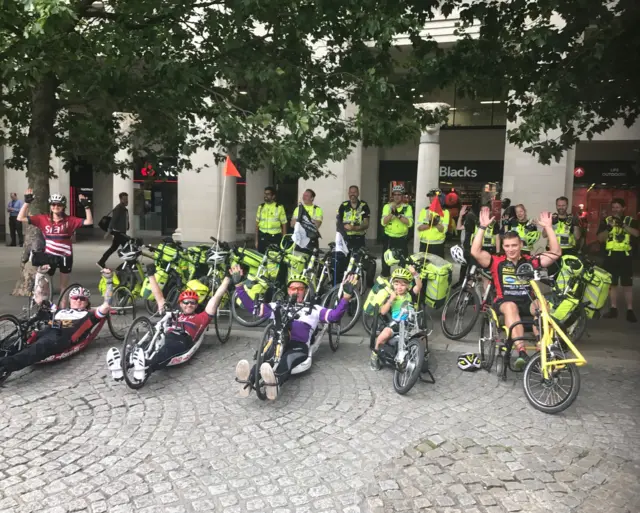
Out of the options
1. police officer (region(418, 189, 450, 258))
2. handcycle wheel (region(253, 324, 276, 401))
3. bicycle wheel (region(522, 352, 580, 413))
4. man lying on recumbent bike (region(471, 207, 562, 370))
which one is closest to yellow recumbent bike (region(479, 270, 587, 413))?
bicycle wheel (region(522, 352, 580, 413))

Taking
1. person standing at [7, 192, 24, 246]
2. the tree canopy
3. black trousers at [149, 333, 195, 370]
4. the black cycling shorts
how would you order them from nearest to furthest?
1. black trousers at [149, 333, 195, 370]
2. the tree canopy
3. the black cycling shorts
4. person standing at [7, 192, 24, 246]

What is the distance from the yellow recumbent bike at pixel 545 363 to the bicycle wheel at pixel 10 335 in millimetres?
4990

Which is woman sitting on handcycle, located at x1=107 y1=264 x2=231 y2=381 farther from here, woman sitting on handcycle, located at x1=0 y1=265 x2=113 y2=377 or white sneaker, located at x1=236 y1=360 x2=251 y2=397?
white sneaker, located at x1=236 y1=360 x2=251 y2=397

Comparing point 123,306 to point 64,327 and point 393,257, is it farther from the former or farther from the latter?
point 393,257

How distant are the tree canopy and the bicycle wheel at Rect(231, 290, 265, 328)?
199cm

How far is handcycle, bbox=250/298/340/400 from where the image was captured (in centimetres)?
543

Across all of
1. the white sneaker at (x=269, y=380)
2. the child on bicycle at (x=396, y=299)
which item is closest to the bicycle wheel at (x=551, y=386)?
the child on bicycle at (x=396, y=299)

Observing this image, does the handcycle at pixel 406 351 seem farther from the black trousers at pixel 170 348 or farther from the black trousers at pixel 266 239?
the black trousers at pixel 266 239

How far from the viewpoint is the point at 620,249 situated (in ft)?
30.7

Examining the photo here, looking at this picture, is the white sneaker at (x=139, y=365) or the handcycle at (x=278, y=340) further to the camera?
the white sneaker at (x=139, y=365)

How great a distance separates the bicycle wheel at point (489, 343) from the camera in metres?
6.32

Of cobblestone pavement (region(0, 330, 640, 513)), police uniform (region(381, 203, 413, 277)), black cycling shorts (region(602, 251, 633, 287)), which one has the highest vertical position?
police uniform (region(381, 203, 413, 277))

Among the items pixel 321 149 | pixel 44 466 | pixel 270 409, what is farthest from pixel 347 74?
pixel 44 466

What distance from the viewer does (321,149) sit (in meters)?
8.09
